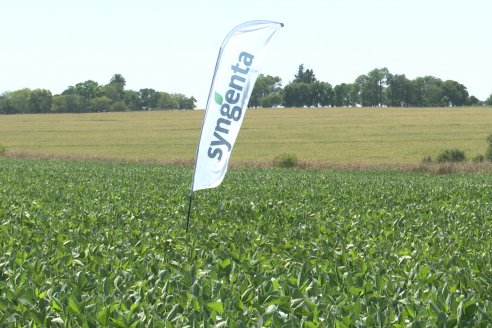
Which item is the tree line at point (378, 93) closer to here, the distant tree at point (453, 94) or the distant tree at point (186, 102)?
the distant tree at point (453, 94)

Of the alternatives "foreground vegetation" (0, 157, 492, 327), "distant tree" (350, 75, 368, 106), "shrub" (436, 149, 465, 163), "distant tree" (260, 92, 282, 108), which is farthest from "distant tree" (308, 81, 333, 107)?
"foreground vegetation" (0, 157, 492, 327)

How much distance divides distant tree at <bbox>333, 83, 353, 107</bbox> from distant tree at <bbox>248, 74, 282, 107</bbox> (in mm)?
16054

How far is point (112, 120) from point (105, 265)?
336ft

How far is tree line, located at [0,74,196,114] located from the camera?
142m

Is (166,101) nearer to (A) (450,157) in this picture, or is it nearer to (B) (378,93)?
(B) (378,93)

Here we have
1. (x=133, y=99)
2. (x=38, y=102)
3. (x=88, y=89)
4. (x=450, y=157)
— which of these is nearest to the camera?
(x=450, y=157)

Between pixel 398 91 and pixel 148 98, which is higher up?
pixel 398 91

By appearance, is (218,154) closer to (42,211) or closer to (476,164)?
(42,211)

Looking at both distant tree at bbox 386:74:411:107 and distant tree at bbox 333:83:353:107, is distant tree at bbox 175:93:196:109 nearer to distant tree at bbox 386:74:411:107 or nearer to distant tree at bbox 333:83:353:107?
distant tree at bbox 333:83:353:107

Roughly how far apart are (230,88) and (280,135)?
232 ft

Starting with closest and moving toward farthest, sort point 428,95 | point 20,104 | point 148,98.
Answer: point 428,95 < point 20,104 < point 148,98

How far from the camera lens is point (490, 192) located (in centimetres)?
2089

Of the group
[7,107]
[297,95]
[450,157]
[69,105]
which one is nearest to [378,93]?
[297,95]

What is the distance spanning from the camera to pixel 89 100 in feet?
482
